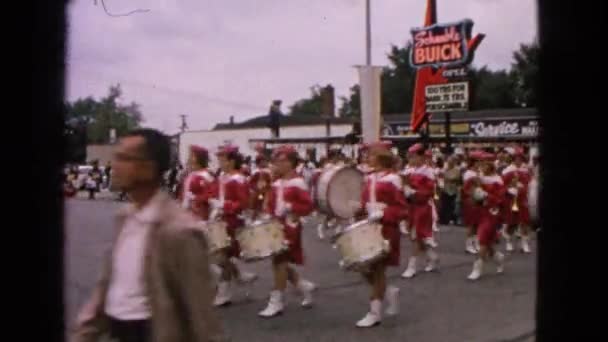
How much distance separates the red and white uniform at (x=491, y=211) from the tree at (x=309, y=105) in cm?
9633

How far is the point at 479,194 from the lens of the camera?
460 inches

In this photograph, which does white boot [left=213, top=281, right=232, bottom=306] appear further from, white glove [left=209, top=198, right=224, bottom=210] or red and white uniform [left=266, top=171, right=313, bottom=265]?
red and white uniform [left=266, top=171, right=313, bottom=265]

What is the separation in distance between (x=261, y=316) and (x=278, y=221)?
0.99m

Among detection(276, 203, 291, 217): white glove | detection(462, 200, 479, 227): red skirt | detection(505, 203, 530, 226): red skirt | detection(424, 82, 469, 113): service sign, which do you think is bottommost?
detection(505, 203, 530, 226): red skirt

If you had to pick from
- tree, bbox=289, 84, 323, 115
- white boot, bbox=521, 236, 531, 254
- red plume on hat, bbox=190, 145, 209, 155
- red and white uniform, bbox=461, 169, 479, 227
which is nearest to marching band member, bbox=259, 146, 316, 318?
red plume on hat, bbox=190, 145, 209, 155

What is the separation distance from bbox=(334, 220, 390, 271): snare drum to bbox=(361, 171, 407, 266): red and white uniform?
40 centimetres

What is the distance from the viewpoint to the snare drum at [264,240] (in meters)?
8.42

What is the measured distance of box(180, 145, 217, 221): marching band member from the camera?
9219 mm

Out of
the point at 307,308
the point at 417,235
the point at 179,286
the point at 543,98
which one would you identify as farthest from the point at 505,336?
the point at 179,286

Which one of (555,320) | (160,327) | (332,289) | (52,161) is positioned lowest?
(332,289)

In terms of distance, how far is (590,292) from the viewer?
525 centimetres

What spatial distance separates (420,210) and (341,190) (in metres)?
2.42

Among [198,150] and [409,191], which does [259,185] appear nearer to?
[409,191]

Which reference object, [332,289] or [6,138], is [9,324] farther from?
[332,289]
